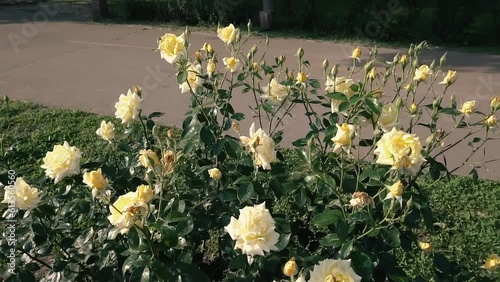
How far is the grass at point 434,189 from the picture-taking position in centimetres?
321

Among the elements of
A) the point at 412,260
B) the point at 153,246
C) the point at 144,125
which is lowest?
the point at 412,260

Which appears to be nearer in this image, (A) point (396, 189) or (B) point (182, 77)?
(A) point (396, 189)

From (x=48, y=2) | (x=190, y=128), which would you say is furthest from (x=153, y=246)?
(x=48, y=2)

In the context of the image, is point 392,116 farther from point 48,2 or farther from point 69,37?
point 48,2

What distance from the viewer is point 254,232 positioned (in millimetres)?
1595

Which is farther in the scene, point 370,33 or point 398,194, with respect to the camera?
point 370,33

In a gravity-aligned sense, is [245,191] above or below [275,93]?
below

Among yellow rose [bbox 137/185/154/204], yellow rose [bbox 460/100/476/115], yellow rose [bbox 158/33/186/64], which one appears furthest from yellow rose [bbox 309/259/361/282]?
yellow rose [bbox 158/33/186/64]

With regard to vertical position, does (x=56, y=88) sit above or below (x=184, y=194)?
below

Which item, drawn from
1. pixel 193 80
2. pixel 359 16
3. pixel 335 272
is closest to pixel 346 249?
pixel 335 272

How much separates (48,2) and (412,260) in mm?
13254

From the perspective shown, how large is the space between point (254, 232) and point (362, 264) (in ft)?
1.16

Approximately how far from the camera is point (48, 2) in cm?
1446

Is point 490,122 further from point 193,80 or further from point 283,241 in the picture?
point 193,80
